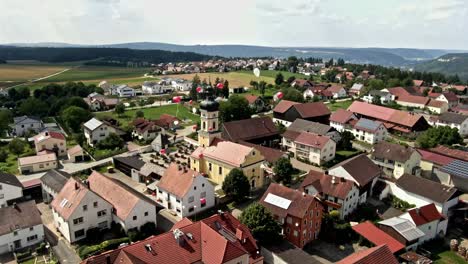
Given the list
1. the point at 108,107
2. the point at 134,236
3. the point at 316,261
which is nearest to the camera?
the point at 316,261

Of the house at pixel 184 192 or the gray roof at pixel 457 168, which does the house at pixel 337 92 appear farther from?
the house at pixel 184 192

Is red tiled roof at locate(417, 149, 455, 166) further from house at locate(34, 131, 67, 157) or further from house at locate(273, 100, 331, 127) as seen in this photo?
house at locate(34, 131, 67, 157)

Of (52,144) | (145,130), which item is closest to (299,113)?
(145,130)

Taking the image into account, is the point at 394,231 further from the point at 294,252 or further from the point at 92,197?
the point at 92,197

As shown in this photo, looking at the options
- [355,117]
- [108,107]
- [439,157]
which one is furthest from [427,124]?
[108,107]

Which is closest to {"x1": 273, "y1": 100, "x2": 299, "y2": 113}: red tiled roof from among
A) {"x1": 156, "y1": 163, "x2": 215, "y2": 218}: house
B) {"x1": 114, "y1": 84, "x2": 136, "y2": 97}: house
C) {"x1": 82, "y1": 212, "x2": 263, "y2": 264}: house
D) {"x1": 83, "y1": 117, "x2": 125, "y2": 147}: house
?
{"x1": 83, "y1": 117, "x2": 125, "y2": 147}: house

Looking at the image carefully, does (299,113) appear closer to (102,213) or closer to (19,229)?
(102,213)
